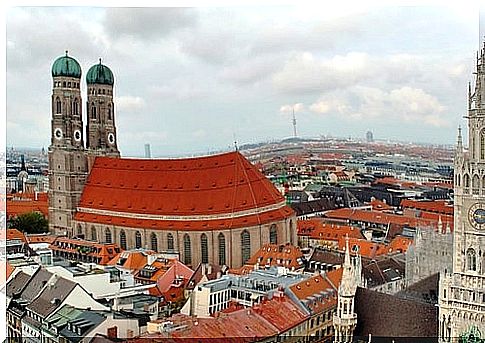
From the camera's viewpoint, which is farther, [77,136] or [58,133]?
[77,136]

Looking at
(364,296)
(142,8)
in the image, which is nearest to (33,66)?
(142,8)

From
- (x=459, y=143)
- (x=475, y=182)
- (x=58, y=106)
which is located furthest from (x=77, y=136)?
(x=475, y=182)

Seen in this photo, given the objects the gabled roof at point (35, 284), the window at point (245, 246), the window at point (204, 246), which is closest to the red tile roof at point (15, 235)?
the gabled roof at point (35, 284)

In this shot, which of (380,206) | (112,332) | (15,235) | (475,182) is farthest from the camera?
(380,206)

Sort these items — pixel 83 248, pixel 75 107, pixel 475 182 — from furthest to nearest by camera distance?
pixel 83 248, pixel 75 107, pixel 475 182

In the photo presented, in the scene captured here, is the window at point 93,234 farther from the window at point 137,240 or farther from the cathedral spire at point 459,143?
the cathedral spire at point 459,143

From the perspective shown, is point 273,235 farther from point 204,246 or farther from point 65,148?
point 65,148

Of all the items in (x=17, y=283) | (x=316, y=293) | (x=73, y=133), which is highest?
(x=73, y=133)

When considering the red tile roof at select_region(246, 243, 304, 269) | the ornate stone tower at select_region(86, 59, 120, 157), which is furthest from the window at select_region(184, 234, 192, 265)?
the ornate stone tower at select_region(86, 59, 120, 157)
